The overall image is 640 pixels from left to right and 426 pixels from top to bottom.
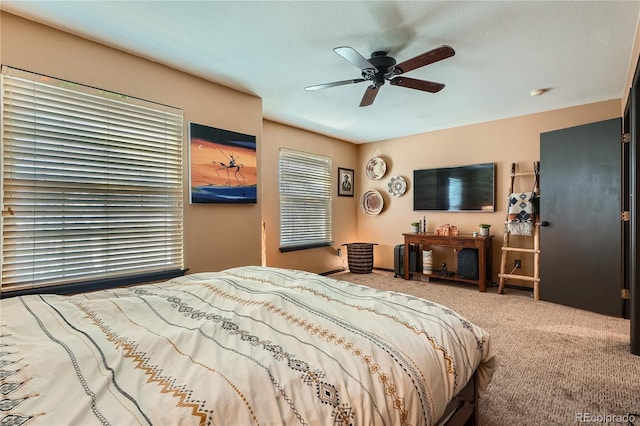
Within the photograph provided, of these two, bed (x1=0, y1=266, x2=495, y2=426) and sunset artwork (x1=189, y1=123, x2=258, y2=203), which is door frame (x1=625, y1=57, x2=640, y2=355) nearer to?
bed (x1=0, y1=266, x2=495, y2=426)

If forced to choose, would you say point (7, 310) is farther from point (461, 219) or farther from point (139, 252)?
point (461, 219)

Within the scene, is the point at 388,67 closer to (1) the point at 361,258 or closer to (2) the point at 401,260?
(2) the point at 401,260

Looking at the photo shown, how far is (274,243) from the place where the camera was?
448 cm

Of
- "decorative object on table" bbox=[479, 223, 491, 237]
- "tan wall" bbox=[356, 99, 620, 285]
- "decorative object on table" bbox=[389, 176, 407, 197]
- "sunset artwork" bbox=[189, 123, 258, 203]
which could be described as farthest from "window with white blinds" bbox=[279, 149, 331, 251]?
"decorative object on table" bbox=[479, 223, 491, 237]

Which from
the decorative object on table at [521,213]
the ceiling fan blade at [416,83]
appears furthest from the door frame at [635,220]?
the decorative object on table at [521,213]

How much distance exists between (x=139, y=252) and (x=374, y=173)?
165 inches

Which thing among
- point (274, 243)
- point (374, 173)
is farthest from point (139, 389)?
point (374, 173)

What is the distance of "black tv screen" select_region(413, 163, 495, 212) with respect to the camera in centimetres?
447

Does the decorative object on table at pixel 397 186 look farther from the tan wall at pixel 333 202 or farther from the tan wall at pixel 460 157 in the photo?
the tan wall at pixel 333 202

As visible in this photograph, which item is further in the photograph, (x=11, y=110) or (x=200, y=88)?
(x=200, y=88)

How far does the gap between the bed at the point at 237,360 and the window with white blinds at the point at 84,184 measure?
0.85 m

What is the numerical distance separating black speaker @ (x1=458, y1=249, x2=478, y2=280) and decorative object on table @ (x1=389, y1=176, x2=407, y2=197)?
4.88 feet

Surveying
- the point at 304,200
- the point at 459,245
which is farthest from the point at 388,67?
the point at 459,245

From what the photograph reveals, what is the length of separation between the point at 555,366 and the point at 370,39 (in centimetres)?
276
